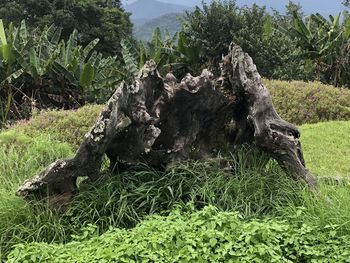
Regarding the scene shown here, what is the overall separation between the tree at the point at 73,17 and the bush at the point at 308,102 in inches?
471

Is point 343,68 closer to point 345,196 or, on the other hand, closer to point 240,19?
point 240,19

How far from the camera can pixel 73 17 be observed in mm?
22406

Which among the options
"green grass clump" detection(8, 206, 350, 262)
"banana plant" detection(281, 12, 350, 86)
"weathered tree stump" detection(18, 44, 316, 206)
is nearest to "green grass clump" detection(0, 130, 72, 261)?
"weathered tree stump" detection(18, 44, 316, 206)

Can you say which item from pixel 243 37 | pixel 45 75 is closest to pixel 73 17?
pixel 243 37

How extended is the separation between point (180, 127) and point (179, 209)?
1.07m

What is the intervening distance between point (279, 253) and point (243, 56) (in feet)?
7.36

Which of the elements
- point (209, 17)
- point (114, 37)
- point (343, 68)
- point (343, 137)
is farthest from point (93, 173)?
point (114, 37)

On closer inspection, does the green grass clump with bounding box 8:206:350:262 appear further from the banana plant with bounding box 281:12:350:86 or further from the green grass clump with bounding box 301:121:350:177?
the banana plant with bounding box 281:12:350:86

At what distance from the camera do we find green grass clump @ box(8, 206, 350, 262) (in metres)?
4.02

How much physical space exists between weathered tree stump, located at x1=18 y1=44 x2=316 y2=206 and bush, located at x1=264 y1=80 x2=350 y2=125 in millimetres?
5783

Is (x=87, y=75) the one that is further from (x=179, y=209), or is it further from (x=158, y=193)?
(x=179, y=209)

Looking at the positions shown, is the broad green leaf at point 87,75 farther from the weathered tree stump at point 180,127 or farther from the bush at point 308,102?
the weathered tree stump at point 180,127

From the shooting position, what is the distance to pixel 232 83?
5.67 meters

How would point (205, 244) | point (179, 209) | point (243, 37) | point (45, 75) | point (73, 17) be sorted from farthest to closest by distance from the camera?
point (73, 17), point (243, 37), point (45, 75), point (179, 209), point (205, 244)
